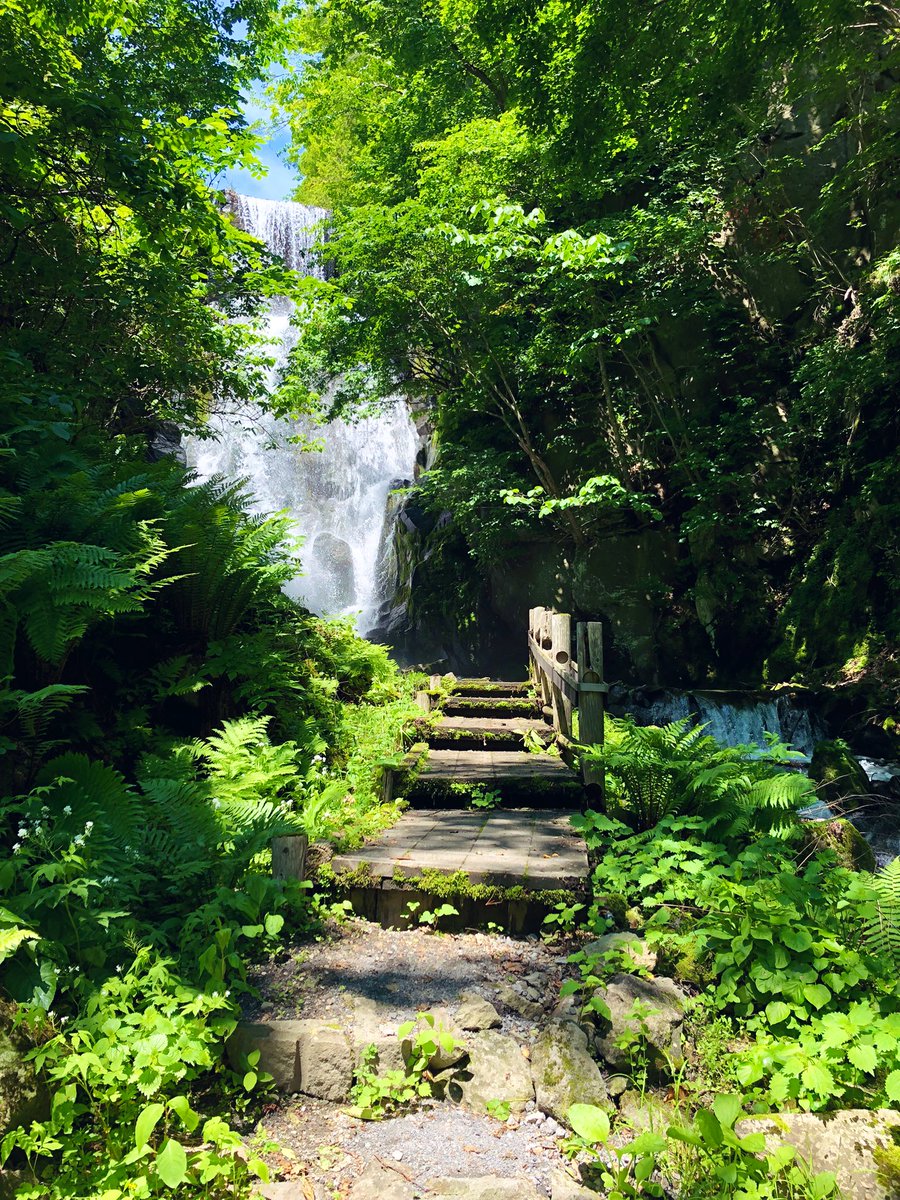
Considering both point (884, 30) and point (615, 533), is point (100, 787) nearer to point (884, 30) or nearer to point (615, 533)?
point (884, 30)

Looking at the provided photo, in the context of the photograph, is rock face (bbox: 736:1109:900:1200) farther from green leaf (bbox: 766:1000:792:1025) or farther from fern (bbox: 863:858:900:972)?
fern (bbox: 863:858:900:972)

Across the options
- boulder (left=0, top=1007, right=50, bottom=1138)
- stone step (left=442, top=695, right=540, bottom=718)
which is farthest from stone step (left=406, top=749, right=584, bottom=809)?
boulder (left=0, top=1007, right=50, bottom=1138)

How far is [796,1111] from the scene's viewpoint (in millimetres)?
2473

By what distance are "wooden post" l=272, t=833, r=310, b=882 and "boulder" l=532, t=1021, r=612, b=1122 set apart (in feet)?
5.27

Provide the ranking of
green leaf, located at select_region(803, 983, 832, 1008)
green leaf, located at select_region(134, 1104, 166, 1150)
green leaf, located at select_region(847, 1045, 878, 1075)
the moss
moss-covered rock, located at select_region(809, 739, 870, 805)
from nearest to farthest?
green leaf, located at select_region(134, 1104, 166, 1150), green leaf, located at select_region(847, 1045, 878, 1075), green leaf, located at select_region(803, 983, 832, 1008), the moss, moss-covered rock, located at select_region(809, 739, 870, 805)

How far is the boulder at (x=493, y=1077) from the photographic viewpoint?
2.75 meters

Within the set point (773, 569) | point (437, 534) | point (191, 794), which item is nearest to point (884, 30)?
point (773, 569)

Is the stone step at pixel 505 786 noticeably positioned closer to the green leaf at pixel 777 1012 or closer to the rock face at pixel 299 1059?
the green leaf at pixel 777 1012

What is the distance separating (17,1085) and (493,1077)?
173cm

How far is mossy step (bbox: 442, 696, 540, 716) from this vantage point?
28.6ft

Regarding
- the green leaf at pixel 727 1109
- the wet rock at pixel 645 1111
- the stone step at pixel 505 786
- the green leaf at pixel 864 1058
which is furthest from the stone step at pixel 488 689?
the green leaf at pixel 727 1109

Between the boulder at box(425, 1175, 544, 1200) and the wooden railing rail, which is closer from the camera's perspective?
the boulder at box(425, 1175, 544, 1200)

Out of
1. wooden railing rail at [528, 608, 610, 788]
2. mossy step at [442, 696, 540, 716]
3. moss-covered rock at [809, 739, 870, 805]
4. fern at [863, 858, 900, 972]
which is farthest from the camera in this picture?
mossy step at [442, 696, 540, 716]

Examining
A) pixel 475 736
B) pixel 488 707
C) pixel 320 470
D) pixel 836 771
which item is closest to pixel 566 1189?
pixel 475 736
